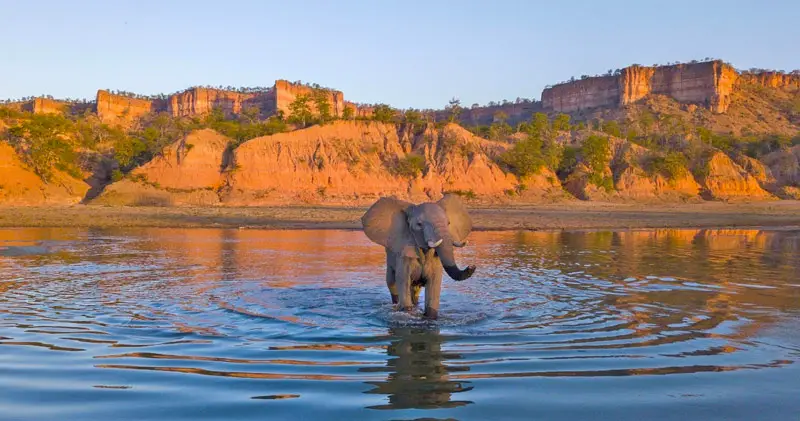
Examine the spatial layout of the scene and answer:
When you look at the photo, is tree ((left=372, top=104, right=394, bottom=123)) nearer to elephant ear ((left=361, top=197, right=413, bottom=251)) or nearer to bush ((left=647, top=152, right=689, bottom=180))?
bush ((left=647, top=152, right=689, bottom=180))

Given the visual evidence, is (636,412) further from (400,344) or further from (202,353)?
(202,353)

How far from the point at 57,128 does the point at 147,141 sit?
7730 mm

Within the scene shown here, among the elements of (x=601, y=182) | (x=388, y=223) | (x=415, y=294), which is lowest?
(x=415, y=294)

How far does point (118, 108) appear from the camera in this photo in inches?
5536

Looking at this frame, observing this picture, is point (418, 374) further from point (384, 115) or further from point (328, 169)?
point (384, 115)

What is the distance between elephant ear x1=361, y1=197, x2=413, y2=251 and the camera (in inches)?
378

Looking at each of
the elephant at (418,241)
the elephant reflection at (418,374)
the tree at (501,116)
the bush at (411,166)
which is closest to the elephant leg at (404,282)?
the elephant at (418,241)

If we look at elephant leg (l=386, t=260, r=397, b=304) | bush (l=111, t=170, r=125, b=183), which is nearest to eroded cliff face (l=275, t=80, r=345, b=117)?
bush (l=111, t=170, r=125, b=183)

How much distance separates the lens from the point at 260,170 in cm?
5316

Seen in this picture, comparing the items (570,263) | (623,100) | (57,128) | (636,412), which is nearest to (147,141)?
(57,128)

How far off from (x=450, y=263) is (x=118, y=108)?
147m

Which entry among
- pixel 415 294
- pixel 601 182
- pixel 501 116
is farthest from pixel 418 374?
pixel 501 116

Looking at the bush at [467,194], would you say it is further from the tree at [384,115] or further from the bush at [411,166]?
the tree at [384,115]

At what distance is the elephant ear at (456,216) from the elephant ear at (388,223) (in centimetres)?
58
